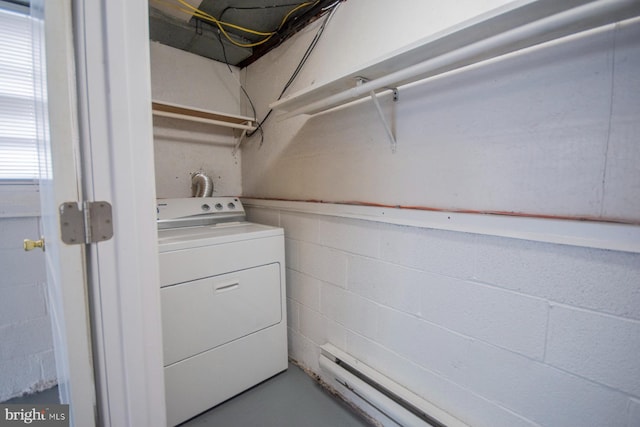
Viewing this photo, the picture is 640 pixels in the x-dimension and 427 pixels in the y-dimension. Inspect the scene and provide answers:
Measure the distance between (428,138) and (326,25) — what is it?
96cm

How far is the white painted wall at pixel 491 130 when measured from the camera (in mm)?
739

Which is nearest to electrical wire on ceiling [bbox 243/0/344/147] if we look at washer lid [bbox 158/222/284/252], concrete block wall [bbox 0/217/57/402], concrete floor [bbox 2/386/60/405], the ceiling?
the ceiling

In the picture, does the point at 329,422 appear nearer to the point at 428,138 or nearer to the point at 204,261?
the point at 204,261

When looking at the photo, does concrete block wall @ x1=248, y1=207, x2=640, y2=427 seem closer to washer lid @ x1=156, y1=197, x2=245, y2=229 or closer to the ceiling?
washer lid @ x1=156, y1=197, x2=245, y2=229

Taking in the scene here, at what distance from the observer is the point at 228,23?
5.74 feet

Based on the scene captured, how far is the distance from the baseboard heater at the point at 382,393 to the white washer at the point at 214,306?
1.28 ft

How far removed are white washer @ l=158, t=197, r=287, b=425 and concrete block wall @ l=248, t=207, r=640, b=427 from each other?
355mm

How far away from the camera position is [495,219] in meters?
0.93

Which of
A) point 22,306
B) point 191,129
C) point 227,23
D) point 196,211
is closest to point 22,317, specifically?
point 22,306

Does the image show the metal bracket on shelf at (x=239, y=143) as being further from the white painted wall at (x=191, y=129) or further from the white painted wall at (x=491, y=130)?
the white painted wall at (x=491, y=130)

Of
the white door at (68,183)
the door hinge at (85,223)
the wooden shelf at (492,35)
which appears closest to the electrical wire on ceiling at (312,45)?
the wooden shelf at (492,35)

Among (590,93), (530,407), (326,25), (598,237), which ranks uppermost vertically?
(326,25)

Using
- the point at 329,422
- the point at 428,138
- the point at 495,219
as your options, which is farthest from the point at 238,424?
the point at 428,138

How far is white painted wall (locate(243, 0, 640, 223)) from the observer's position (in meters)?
0.74
